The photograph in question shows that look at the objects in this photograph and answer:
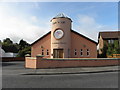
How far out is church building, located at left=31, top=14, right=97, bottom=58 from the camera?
2267 centimetres

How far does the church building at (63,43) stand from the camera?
74.4 feet

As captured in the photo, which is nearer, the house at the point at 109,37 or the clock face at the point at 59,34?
the clock face at the point at 59,34

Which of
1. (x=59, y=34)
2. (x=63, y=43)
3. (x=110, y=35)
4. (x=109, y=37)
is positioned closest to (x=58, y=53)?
(x=63, y=43)

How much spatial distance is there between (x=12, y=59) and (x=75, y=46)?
17786 mm

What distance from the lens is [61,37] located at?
22.7 meters

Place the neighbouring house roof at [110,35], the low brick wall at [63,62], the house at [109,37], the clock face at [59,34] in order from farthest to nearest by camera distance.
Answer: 1. the neighbouring house roof at [110,35]
2. the house at [109,37]
3. the clock face at [59,34]
4. the low brick wall at [63,62]

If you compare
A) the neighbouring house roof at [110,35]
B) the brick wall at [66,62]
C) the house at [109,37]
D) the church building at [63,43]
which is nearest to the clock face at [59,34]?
the church building at [63,43]

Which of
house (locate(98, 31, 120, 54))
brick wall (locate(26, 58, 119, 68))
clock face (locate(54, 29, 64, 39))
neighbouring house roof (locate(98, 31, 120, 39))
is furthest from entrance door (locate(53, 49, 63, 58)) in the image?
neighbouring house roof (locate(98, 31, 120, 39))

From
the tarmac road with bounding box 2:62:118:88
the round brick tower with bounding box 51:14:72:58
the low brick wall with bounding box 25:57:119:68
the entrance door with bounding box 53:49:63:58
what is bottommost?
the tarmac road with bounding box 2:62:118:88

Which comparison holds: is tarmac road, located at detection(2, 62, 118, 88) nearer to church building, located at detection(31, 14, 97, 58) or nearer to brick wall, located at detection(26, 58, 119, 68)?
brick wall, located at detection(26, 58, 119, 68)

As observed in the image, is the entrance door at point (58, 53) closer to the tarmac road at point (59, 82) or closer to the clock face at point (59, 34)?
the clock face at point (59, 34)

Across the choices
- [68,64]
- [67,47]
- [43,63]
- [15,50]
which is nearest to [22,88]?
[43,63]

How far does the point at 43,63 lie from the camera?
1425 centimetres

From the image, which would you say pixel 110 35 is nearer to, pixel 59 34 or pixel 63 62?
pixel 59 34
